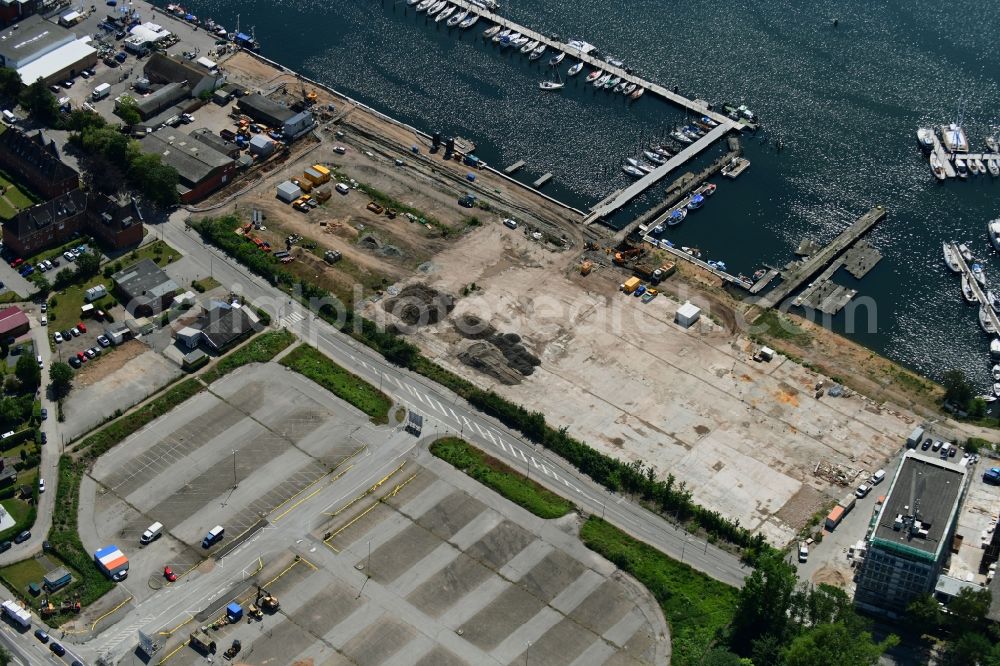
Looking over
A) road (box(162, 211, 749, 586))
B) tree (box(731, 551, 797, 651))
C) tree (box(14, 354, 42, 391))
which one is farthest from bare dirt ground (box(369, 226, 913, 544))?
tree (box(14, 354, 42, 391))

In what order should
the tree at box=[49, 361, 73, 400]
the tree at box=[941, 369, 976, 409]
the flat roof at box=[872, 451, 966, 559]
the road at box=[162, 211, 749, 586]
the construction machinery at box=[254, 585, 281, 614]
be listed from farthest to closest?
the tree at box=[941, 369, 976, 409]
the tree at box=[49, 361, 73, 400]
the road at box=[162, 211, 749, 586]
the construction machinery at box=[254, 585, 281, 614]
the flat roof at box=[872, 451, 966, 559]

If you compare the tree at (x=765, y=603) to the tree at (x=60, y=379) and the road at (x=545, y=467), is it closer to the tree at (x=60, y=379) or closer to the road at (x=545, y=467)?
the road at (x=545, y=467)

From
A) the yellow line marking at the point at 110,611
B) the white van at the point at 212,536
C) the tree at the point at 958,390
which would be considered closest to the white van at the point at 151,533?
the white van at the point at 212,536

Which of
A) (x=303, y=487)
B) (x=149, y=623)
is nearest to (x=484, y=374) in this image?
(x=303, y=487)

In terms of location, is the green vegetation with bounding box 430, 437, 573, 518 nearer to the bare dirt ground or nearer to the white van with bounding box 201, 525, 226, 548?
the bare dirt ground

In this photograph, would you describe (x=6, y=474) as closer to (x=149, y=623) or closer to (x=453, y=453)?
(x=149, y=623)
